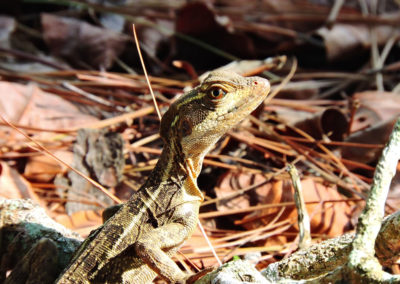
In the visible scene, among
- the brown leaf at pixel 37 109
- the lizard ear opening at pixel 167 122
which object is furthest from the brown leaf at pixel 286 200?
the brown leaf at pixel 37 109

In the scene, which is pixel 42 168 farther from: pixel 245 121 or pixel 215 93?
pixel 215 93

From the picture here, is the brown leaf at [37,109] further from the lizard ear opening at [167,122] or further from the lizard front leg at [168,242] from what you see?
the lizard front leg at [168,242]

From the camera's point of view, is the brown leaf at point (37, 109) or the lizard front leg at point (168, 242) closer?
the lizard front leg at point (168, 242)

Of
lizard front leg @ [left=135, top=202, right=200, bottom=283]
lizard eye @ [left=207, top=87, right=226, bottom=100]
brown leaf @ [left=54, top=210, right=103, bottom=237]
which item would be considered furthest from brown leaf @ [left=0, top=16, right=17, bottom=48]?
lizard front leg @ [left=135, top=202, right=200, bottom=283]

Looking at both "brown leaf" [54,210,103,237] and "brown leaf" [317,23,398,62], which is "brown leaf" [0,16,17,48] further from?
"brown leaf" [317,23,398,62]

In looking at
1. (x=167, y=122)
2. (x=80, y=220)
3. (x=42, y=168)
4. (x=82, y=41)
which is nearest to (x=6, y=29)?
(x=82, y=41)

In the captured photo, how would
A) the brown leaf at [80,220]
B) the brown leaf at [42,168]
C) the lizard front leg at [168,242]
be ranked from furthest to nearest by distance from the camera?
the brown leaf at [42,168] → the brown leaf at [80,220] → the lizard front leg at [168,242]

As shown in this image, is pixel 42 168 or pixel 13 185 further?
pixel 42 168

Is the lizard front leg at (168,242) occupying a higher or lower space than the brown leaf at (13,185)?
lower
